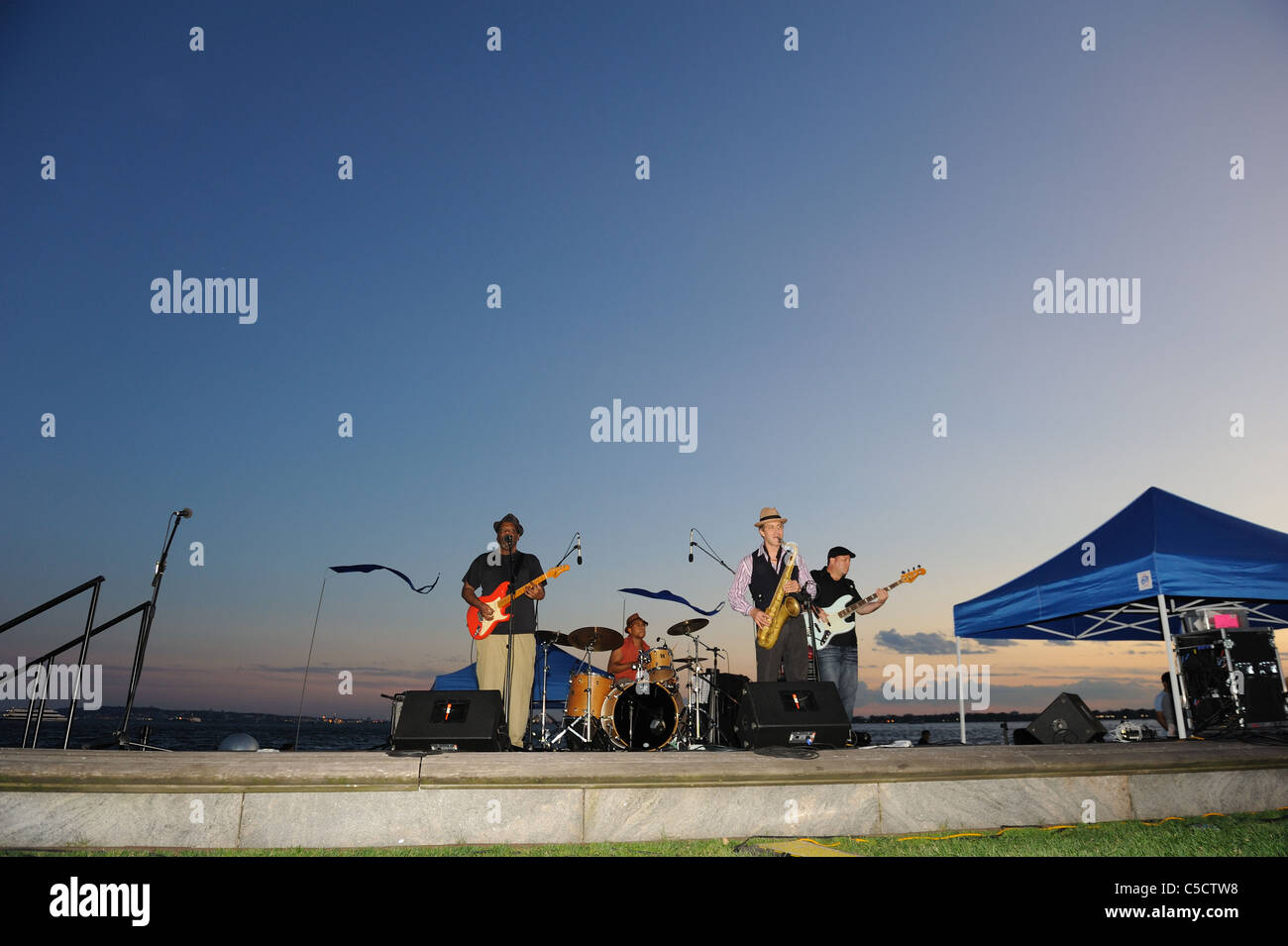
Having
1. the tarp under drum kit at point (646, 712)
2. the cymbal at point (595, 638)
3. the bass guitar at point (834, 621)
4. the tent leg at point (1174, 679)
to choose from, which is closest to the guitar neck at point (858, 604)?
the bass guitar at point (834, 621)

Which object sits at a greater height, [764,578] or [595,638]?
[764,578]

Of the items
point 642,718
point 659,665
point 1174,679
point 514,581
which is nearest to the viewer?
point 1174,679

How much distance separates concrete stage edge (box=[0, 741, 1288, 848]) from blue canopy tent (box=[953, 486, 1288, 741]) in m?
2.96

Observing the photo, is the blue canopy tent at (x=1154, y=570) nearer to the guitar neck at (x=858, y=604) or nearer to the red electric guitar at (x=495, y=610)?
the guitar neck at (x=858, y=604)

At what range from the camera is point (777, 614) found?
6.37 metres

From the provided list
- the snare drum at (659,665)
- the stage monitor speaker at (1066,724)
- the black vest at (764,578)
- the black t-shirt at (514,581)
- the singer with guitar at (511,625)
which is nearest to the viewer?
the stage monitor speaker at (1066,724)

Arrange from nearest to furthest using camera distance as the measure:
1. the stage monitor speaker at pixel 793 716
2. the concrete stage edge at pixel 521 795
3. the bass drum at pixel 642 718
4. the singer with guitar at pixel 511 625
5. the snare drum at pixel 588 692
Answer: the concrete stage edge at pixel 521 795 < the stage monitor speaker at pixel 793 716 < the singer with guitar at pixel 511 625 < the bass drum at pixel 642 718 < the snare drum at pixel 588 692

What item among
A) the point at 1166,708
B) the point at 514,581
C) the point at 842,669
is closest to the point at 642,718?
the point at 842,669

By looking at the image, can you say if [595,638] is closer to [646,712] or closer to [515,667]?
[646,712]

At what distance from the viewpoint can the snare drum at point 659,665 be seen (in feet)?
31.7

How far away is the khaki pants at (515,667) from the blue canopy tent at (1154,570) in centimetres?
573

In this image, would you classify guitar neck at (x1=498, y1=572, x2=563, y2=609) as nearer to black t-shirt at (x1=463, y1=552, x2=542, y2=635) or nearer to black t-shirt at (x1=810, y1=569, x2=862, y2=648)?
black t-shirt at (x1=463, y1=552, x2=542, y2=635)

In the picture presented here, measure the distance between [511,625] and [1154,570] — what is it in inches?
241
